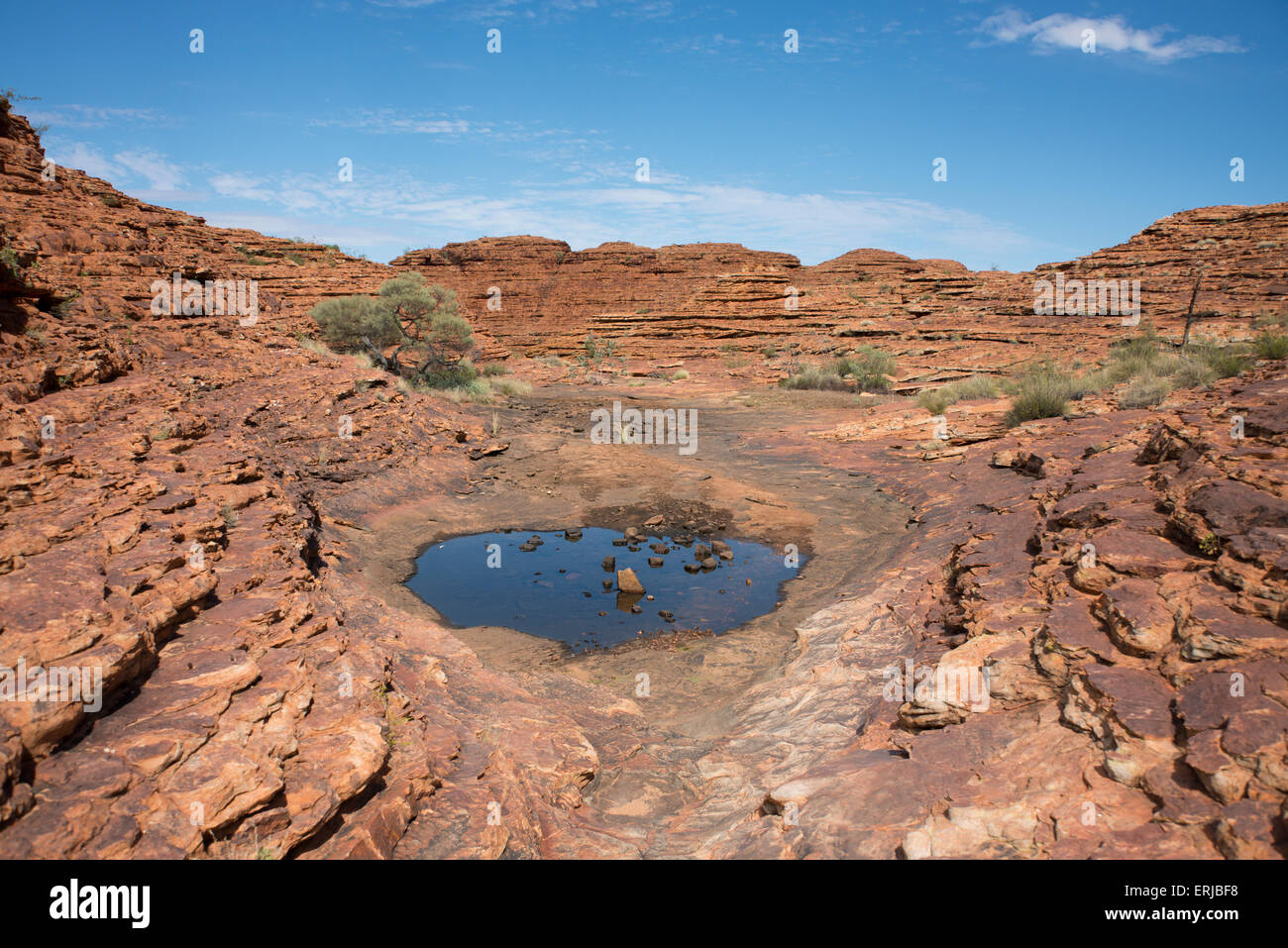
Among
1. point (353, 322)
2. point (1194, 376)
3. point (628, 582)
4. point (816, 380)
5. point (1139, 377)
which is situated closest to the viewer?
point (628, 582)

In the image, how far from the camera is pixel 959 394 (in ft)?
69.2

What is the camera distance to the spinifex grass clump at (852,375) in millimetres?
29016

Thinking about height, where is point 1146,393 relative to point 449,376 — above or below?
below

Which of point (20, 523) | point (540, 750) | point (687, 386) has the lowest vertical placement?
point (540, 750)

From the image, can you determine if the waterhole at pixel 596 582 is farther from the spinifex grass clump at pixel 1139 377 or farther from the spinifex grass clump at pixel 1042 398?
the spinifex grass clump at pixel 1042 398

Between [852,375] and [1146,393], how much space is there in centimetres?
1881

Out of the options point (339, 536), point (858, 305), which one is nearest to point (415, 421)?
point (339, 536)

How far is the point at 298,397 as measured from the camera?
1534cm

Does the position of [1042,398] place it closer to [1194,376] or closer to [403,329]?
[1194,376]

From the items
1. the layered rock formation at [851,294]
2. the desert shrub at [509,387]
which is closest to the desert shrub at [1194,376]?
the layered rock formation at [851,294]

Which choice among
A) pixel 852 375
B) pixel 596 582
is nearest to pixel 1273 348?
pixel 596 582

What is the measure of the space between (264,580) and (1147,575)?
7020 mm

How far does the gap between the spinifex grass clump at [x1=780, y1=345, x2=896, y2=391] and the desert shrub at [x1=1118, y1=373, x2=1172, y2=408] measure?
15.8 meters

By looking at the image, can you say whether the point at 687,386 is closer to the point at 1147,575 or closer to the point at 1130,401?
the point at 1130,401
